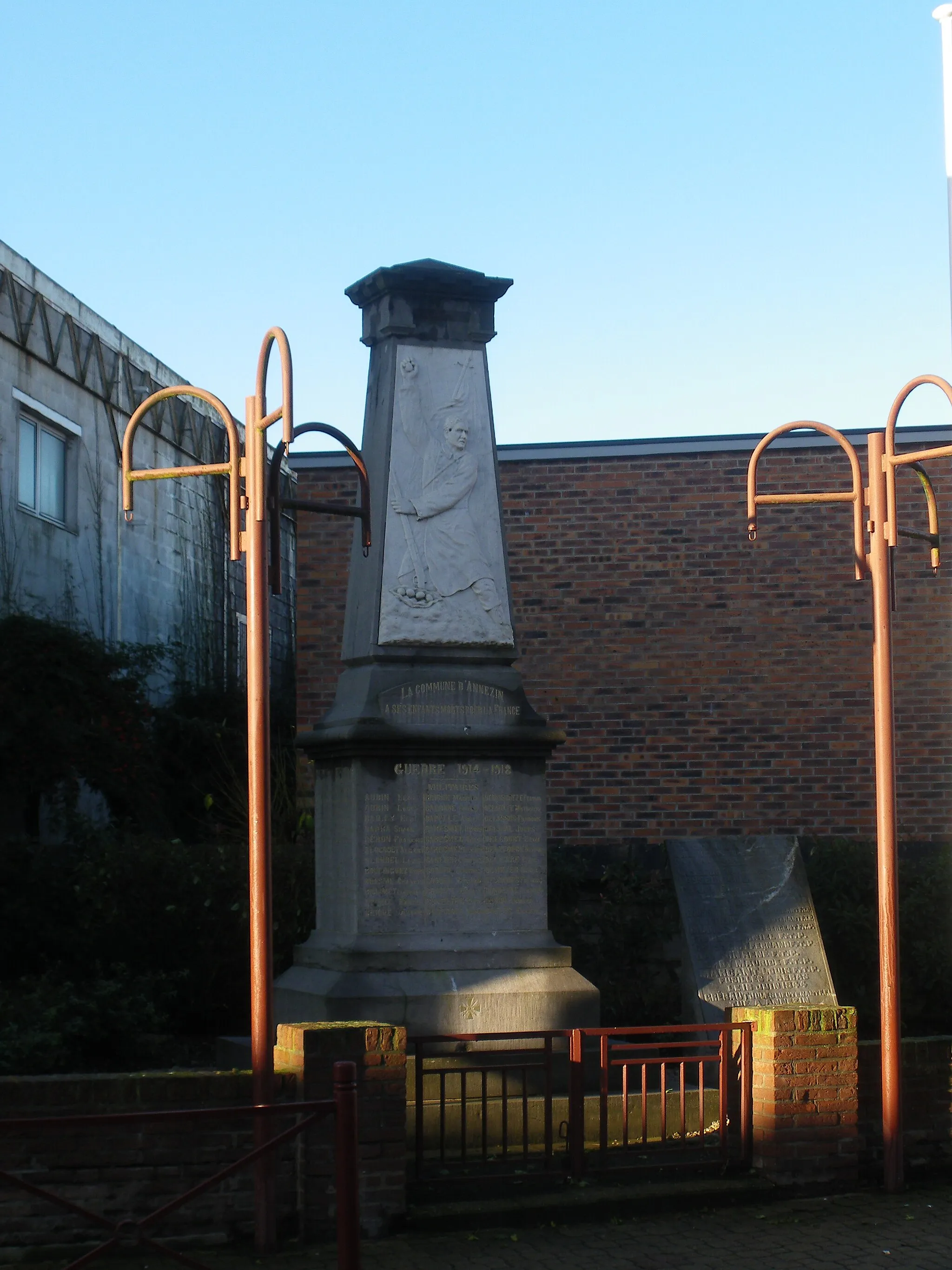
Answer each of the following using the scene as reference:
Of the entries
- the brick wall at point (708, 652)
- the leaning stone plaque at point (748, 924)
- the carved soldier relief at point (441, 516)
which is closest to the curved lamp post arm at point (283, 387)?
the carved soldier relief at point (441, 516)

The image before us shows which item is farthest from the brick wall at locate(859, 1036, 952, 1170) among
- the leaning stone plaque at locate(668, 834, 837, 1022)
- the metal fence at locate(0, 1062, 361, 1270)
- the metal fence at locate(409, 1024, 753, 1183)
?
the metal fence at locate(0, 1062, 361, 1270)

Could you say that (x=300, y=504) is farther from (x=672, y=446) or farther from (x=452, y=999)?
(x=672, y=446)

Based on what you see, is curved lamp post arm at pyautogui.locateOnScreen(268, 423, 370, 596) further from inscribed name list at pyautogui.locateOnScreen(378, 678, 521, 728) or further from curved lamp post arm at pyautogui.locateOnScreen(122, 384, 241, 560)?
inscribed name list at pyautogui.locateOnScreen(378, 678, 521, 728)

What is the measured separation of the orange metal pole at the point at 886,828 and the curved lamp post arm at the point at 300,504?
2.54 m

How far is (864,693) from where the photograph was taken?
47.5ft

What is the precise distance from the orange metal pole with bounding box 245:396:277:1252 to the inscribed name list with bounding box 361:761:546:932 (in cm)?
200

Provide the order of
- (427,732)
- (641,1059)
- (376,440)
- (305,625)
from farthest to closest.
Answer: (305,625) < (376,440) < (427,732) < (641,1059)

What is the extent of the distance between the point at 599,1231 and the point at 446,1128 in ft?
3.86

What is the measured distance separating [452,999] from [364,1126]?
2.06m

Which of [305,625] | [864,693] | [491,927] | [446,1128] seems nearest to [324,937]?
[491,927]

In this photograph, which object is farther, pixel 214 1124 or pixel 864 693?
pixel 864 693

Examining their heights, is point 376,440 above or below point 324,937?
above

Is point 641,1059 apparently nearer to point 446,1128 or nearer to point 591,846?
point 446,1128

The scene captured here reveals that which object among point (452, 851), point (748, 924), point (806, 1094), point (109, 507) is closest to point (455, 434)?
Result: point (452, 851)
